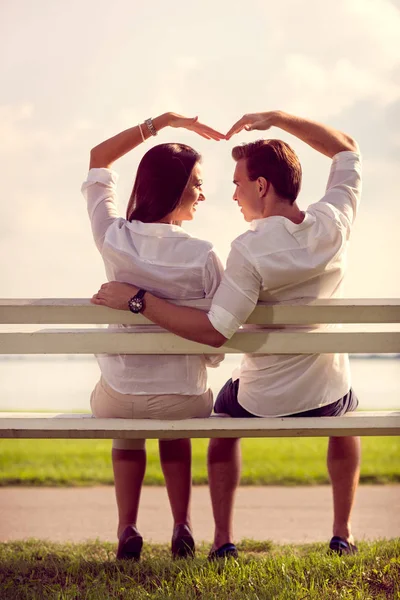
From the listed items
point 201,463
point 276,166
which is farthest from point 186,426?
point 201,463

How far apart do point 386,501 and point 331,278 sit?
3554 mm

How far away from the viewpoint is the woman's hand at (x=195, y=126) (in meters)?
3.98

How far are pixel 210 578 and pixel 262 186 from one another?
160 cm

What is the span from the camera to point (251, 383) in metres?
3.70

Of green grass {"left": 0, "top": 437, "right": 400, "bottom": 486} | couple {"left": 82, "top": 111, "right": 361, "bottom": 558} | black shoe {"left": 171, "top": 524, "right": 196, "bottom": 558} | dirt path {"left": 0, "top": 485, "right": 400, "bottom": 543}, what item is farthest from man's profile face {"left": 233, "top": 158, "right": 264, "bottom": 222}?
green grass {"left": 0, "top": 437, "right": 400, "bottom": 486}

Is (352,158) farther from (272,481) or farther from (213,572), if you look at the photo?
(272,481)

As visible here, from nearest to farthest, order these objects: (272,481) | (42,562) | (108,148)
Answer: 1. (108,148)
2. (42,562)
3. (272,481)

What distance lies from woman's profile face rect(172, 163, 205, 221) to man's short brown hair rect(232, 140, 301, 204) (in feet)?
0.72

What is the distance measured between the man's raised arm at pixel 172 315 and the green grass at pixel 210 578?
3.41 feet

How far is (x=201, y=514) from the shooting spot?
622 centimetres

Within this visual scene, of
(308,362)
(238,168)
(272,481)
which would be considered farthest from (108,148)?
(272,481)

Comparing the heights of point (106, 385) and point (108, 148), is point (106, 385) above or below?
below

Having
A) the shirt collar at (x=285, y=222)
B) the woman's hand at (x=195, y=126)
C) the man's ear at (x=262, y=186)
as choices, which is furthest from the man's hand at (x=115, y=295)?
the woman's hand at (x=195, y=126)

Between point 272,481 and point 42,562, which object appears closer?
point 42,562
